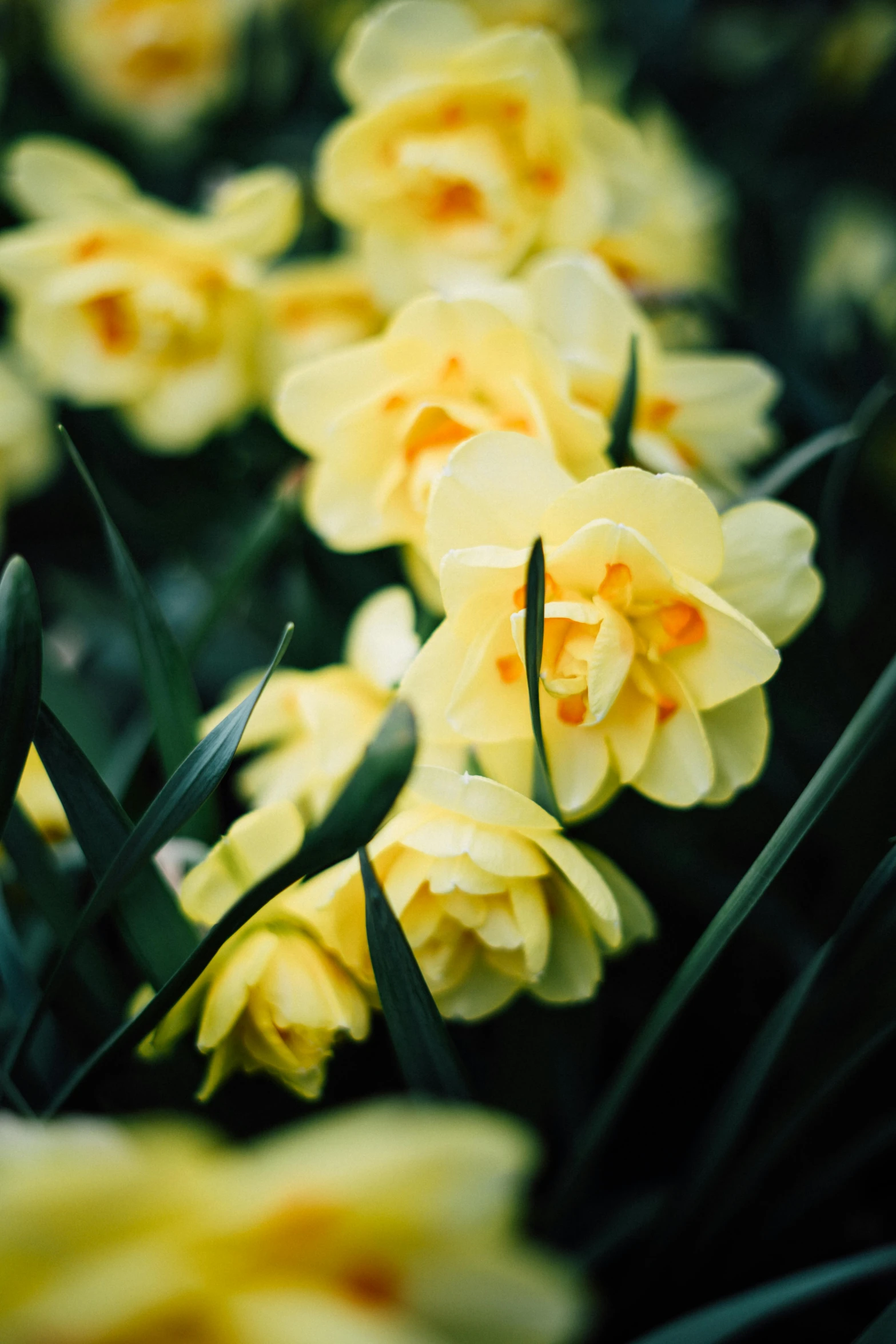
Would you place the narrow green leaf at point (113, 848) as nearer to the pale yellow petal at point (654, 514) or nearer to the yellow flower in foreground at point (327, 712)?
the yellow flower in foreground at point (327, 712)

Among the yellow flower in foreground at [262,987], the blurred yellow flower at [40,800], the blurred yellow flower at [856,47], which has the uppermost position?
the blurred yellow flower at [856,47]

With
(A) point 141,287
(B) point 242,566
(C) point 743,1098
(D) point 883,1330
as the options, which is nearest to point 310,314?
(A) point 141,287

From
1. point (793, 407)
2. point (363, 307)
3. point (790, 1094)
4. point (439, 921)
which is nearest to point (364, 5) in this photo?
point (363, 307)

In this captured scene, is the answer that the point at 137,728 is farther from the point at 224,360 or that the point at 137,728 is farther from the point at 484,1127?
the point at 484,1127

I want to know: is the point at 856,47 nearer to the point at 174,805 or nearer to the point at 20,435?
the point at 20,435

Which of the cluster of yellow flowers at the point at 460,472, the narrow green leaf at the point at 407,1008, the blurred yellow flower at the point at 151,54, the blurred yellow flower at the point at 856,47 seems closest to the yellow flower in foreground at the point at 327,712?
the cluster of yellow flowers at the point at 460,472

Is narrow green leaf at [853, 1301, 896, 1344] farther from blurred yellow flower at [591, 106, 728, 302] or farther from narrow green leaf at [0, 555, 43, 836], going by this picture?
blurred yellow flower at [591, 106, 728, 302]

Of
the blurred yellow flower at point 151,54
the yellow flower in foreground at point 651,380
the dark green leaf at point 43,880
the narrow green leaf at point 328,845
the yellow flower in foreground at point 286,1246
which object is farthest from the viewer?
the blurred yellow flower at point 151,54
